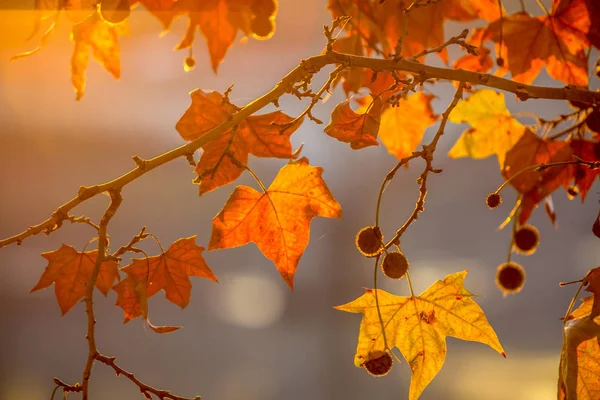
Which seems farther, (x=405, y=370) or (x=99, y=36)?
(x=405, y=370)

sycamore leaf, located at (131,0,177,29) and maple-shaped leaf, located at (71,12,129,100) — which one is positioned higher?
maple-shaped leaf, located at (71,12,129,100)

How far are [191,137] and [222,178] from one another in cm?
8

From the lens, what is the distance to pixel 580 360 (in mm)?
672

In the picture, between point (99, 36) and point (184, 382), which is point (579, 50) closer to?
point (99, 36)

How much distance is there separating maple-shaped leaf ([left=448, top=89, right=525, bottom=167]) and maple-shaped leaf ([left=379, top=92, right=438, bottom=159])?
1.8 inches

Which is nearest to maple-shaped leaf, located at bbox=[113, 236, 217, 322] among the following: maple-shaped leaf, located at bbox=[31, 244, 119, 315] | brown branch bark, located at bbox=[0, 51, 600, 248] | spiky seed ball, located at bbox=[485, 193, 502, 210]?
maple-shaped leaf, located at bbox=[31, 244, 119, 315]

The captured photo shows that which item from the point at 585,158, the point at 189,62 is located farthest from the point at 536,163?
the point at 189,62

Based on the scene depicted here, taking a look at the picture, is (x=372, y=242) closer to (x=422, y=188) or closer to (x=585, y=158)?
(x=422, y=188)

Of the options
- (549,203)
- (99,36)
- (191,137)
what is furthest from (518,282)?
(99,36)

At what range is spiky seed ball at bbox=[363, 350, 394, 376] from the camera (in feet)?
2.25

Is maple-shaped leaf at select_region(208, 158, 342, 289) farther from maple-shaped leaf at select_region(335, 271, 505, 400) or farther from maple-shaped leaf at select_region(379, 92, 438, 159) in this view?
maple-shaped leaf at select_region(379, 92, 438, 159)

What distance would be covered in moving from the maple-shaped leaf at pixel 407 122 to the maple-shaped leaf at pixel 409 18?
10 cm

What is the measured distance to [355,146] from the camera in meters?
0.65

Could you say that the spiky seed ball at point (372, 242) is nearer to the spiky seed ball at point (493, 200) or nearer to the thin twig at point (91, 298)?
the spiky seed ball at point (493, 200)
